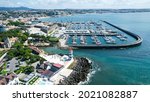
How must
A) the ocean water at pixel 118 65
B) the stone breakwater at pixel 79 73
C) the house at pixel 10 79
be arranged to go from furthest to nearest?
the ocean water at pixel 118 65, the stone breakwater at pixel 79 73, the house at pixel 10 79

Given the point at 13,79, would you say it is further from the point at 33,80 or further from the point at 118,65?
the point at 118,65

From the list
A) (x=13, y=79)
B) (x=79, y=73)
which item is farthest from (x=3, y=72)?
(x=79, y=73)

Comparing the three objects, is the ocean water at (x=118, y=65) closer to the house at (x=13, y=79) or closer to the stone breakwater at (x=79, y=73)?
the stone breakwater at (x=79, y=73)

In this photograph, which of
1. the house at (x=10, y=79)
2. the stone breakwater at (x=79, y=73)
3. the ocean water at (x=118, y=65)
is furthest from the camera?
the ocean water at (x=118, y=65)

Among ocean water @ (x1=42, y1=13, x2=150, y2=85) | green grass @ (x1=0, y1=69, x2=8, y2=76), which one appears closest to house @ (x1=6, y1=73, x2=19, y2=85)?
green grass @ (x1=0, y1=69, x2=8, y2=76)

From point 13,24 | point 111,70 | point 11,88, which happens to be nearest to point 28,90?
point 11,88

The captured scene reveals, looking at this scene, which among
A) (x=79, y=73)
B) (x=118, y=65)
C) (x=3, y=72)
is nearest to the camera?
(x=3, y=72)

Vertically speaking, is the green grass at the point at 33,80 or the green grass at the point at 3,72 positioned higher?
the green grass at the point at 3,72

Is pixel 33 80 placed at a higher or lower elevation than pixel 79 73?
higher

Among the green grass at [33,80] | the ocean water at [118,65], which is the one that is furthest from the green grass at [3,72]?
the ocean water at [118,65]
